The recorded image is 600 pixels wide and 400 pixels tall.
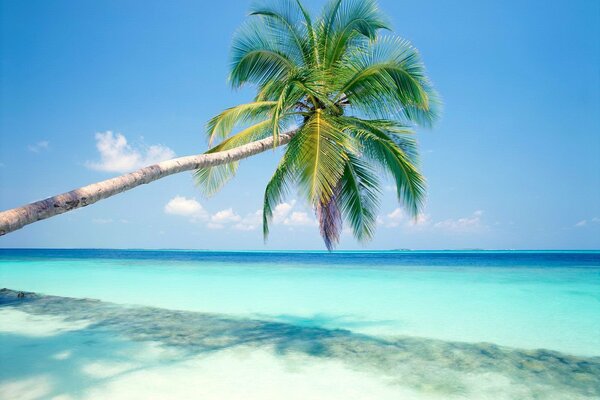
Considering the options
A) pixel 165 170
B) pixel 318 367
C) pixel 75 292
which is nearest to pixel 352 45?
pixel 165 170

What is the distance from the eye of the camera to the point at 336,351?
208 inches

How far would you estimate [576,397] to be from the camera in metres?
3.88

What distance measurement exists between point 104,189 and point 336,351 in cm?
349

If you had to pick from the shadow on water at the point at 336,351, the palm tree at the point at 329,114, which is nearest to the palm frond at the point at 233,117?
the palm tree at the point at 329,114

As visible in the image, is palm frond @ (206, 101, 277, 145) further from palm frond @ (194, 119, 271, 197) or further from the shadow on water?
the shadow on water

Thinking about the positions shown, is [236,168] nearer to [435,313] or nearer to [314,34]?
[314,34]

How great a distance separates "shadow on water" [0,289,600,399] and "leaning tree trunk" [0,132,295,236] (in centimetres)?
194

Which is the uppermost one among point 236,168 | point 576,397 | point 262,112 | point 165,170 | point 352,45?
point 352,45

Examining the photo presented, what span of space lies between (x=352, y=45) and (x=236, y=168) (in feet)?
9.46

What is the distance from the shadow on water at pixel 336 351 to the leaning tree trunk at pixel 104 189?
1944mm

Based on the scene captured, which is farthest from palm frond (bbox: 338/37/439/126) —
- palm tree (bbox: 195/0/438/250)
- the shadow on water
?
the shadow on water

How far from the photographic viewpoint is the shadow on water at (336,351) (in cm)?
425

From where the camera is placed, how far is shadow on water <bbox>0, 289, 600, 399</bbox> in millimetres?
4250

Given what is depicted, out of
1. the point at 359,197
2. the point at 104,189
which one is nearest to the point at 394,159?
the point at 359,197
